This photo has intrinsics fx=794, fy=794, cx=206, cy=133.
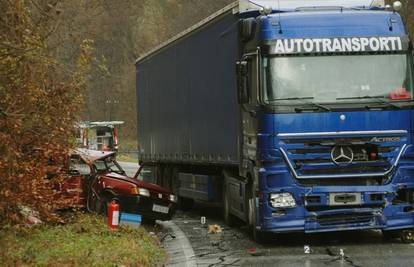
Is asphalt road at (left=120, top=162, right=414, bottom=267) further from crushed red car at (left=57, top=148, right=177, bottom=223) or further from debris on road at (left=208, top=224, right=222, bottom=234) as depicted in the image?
crushed red car at (left=57, top=148, right=177, bottom=223)

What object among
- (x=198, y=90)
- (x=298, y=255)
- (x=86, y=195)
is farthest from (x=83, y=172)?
(x=298, y=255)

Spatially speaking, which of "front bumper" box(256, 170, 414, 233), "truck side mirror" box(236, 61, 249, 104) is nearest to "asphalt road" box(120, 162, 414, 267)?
"front bumper" box(256, 170, 414, 233)

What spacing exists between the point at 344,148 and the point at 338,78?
3.47ft

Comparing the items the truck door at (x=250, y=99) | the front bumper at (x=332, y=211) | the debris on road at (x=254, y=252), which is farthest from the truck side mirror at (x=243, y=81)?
the debris on road at (x=254, y=252)

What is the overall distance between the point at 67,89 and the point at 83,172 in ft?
16.8

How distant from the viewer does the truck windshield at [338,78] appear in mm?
11828

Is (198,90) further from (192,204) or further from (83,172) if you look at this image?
(192,204)

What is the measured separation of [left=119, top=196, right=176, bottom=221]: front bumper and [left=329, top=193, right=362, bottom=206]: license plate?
4316 mm

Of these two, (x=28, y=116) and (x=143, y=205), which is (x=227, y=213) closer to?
(x=143, y=205)

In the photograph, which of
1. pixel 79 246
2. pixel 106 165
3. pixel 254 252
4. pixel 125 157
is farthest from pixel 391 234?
pixel 125 157

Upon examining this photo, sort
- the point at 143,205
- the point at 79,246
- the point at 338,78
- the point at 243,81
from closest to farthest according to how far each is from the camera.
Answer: the point at 79,246, the point at 338,78, the point at 243,81, the point at 143,205

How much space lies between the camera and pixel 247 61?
12500 mm

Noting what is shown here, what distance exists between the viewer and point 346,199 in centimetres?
1187

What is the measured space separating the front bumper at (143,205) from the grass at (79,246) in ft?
2.47
